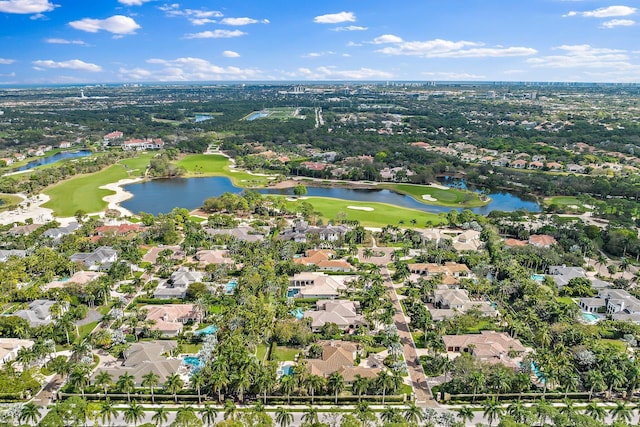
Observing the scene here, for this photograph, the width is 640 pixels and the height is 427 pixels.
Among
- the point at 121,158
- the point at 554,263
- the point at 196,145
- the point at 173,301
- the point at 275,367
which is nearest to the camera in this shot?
the point at 275,367

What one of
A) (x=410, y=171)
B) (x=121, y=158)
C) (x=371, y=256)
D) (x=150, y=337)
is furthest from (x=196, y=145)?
(x=150, y=337)

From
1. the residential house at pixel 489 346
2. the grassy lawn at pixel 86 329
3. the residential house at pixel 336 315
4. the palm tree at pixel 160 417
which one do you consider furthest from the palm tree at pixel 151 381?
the residential house at pixel 489 346

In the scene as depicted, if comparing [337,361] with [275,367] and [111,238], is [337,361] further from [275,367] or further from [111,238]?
[111,238]

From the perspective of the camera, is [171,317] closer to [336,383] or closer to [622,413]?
[336,383]

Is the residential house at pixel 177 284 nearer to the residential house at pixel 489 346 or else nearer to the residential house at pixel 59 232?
the residential house at pixel 59 232

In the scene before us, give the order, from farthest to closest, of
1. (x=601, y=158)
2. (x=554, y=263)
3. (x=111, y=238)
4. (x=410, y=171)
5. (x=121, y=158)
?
(x=121, y=158) → (x=601, y=158) → (x=410, y=171) → (x=111, y=238) → (x=554, y=263)

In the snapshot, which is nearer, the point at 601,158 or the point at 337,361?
the point at 337,361
